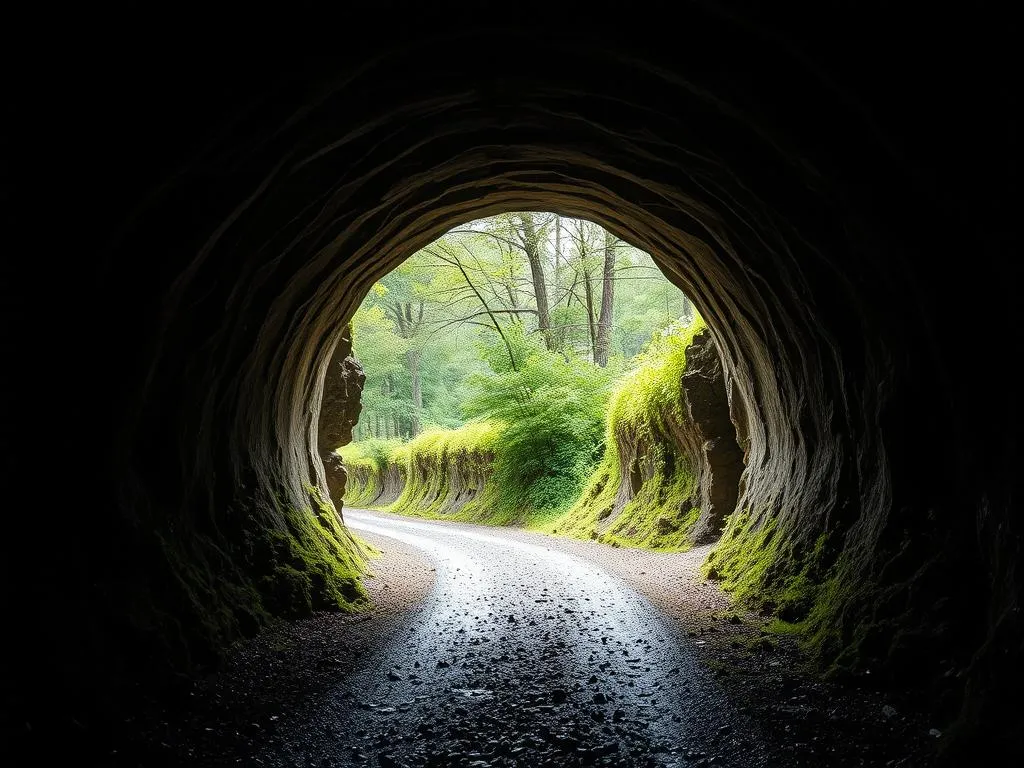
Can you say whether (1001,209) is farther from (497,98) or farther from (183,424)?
(183,424)

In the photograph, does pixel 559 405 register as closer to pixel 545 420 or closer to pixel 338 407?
pixel 545 420

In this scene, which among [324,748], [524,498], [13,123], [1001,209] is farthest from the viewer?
[524,498]

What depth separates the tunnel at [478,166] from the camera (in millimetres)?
3406

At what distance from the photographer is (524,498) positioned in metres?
21.3

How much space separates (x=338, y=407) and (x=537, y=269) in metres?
14.8

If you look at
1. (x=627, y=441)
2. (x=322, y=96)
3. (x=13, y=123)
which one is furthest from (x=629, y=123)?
(x=627, y=441)

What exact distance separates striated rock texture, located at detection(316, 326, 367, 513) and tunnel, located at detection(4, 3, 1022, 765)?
7600 millimetres

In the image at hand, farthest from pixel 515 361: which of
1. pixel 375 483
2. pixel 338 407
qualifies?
pixel 375 483

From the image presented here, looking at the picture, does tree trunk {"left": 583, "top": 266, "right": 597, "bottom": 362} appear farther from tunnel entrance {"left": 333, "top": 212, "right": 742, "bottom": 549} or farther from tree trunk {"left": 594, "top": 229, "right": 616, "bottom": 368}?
tree trunk {"left": 594, "top": 229, "right": 616, "bottom": 368}

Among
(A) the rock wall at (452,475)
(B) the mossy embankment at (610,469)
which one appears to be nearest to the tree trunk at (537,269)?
(B) the mossy embankment at (610,469)

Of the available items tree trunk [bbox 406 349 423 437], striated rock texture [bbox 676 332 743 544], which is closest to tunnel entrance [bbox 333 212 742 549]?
striated rock texture [bbox 676 332 743 544]

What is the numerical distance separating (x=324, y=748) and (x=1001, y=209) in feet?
15.1

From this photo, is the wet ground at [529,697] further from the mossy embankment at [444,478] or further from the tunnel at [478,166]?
the mossy embankment at [444,478]

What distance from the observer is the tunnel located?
341 centimetres
